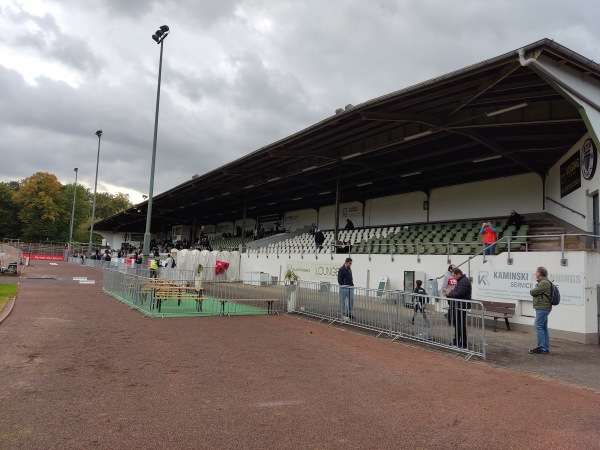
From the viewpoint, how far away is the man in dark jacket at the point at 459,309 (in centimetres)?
884

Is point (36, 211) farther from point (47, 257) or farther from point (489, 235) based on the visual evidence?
point (489, 235)

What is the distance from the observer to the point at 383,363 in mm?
7895

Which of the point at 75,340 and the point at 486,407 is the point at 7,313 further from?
the point at 486,407

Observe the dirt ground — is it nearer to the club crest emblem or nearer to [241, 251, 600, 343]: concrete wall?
[241, 251, 600, 343]: concrete wall

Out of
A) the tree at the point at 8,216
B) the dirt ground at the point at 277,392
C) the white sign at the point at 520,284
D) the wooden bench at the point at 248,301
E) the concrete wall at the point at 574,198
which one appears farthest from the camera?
the tree at the point at 8,216

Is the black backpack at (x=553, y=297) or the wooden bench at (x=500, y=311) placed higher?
the black backpack at (x=553, y=297)

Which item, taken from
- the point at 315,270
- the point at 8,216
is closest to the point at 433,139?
the point at 315,270

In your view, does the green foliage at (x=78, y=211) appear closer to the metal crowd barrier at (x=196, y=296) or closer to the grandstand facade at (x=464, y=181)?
the grandstand facade at (x=464, y=181)

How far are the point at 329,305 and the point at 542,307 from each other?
574 centimetres

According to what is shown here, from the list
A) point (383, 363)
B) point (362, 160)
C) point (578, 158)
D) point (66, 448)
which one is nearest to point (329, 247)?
point (362, 160)

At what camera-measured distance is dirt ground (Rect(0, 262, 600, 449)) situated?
14.3 feet

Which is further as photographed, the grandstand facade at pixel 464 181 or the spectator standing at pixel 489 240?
the spectator standing at pixel 489 240

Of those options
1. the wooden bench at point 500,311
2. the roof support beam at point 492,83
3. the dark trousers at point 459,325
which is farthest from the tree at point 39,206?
the dark trousers at point 459,325

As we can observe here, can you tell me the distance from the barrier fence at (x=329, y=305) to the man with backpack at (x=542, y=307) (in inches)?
46.1
